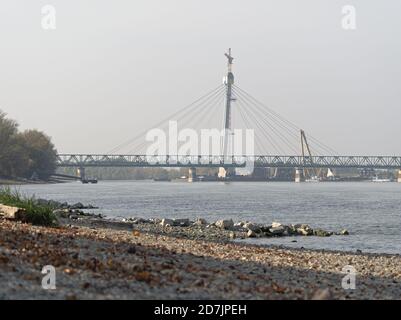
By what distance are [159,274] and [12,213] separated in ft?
38.9

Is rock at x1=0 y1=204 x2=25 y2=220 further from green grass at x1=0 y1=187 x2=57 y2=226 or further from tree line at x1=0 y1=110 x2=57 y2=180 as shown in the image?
tree line at x1=0 y1=110 x2=57 y2=180

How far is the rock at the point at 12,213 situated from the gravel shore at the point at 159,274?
15.6ft

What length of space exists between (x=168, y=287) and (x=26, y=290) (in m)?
2.24

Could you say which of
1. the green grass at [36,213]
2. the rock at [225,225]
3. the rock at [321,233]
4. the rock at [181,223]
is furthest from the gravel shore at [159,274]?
the rock at [181,223]

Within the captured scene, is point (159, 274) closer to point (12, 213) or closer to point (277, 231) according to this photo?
point (12, 213)

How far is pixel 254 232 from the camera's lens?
3519cm

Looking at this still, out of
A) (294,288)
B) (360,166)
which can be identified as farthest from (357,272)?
(360,166)

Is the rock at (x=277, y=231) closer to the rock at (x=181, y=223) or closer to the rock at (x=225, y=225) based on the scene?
the rock at (x=225, y=225)

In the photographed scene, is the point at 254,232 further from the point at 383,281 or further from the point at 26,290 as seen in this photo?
the point at 26,290

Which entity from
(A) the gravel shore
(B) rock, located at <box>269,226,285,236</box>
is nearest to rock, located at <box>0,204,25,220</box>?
(A) the gravel shore

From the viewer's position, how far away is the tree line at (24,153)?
107 m

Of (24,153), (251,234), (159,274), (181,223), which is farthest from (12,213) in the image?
(24,153)

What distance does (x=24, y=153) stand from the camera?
114m

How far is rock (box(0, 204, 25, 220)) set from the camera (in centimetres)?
2366
